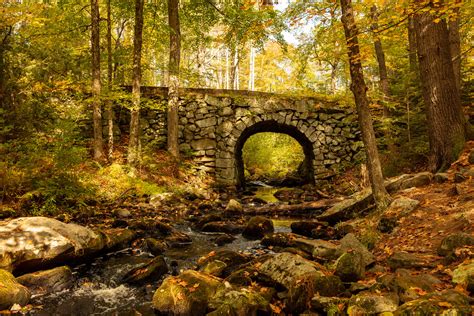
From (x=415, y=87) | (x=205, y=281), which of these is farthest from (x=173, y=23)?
(x=205, y=281)

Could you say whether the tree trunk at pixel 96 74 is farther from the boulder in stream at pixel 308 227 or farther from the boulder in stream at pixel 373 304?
the boulder in stream at pixel 373 304

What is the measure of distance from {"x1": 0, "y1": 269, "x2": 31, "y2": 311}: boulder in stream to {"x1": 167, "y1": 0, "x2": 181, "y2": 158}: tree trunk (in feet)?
26.4

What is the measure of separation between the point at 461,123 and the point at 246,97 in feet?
23.9

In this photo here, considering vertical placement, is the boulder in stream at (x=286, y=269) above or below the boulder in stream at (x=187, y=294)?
above

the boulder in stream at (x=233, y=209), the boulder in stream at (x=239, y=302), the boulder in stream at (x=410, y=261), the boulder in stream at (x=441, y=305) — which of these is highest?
the boulder in stream at (x=441, y=305)

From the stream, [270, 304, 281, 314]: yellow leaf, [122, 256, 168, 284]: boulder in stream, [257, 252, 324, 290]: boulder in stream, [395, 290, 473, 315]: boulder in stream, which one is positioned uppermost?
[395, 290, 473, 315]: boulder in stream

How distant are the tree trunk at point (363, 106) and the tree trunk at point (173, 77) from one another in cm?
642

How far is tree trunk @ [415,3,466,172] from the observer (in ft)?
22.4

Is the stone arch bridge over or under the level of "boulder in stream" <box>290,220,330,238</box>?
over

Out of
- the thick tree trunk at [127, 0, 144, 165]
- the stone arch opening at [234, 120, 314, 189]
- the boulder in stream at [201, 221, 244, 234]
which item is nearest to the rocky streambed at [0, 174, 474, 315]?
the boulder in stream at [201, 221, 244, 234]

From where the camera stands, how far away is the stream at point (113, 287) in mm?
3541

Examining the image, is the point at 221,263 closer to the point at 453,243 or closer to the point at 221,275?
the point at 221,275

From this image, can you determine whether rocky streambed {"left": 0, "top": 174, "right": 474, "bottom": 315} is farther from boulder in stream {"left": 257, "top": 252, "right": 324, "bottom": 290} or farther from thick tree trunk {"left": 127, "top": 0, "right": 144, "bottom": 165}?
thick tree trunk {"left": 127, "top": 0, "right": 144, "bottom": 165}

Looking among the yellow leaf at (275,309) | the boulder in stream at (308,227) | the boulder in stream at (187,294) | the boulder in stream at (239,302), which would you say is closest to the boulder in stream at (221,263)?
the boulder in stream at (187,294)
